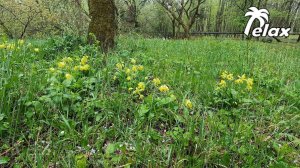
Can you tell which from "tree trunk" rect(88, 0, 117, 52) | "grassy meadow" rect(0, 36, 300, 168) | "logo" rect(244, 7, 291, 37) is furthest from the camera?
"tree trunk" rect(88, 0, 117, 52)

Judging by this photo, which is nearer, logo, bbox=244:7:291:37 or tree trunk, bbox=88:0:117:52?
logo, bbox=244:7:291:37

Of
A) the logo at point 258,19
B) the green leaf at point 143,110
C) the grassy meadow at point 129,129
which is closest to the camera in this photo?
the grassy meadow at point 129,129

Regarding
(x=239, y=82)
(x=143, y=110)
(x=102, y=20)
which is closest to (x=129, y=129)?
(x=143, y=110)

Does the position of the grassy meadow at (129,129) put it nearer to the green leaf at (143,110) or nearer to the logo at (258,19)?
the green leaf at (143,110)

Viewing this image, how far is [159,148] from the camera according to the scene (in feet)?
6.15

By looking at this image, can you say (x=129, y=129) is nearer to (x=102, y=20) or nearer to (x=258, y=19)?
(x=258, y=19)

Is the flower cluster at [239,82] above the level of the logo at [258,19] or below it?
below

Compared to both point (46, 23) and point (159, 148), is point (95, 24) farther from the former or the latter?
point (46, 23)

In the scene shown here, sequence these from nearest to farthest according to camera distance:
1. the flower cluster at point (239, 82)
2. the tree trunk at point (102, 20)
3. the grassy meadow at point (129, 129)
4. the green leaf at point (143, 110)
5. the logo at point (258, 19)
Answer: the grassy meadow at point (129, 129)
the green leaf at point (143, 110)
the flower cluster at point (239, 82)
the logo at point (258, 19)
the tree trunk at point (102, 20)

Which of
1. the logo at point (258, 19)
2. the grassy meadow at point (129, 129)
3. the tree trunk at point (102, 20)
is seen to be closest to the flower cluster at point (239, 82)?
the grassy meadow at point (129, 129)

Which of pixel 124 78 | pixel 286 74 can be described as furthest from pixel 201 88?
pixel 286 74

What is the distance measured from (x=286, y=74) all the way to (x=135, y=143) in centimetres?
390

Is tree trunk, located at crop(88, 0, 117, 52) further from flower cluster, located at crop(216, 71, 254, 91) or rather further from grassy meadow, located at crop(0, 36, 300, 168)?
flower cluster, located at crop(216, 71, 254, 91)

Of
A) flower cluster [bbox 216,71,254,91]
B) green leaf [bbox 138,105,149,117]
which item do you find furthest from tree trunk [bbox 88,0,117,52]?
green leaf [bbox 138,105,149,117]
